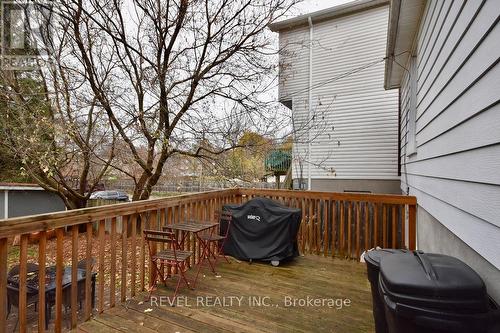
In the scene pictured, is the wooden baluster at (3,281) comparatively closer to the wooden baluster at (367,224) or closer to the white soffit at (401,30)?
the wooden baluster at (367,224)

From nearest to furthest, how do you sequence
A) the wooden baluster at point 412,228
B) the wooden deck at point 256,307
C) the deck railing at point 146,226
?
the deck railing at point 146,226, the wooden deck at point 256,307, the wooden baluster at point 412,228

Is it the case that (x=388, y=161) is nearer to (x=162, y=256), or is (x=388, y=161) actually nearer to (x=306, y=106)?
(x=306, y=106)

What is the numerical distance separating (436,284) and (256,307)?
6.61ft

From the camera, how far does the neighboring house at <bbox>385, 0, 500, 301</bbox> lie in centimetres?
128

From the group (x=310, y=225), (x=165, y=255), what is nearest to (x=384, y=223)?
(x=310, y=225)

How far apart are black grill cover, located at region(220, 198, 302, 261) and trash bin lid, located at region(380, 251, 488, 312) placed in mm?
2612

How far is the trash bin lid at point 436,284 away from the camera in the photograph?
1.20m

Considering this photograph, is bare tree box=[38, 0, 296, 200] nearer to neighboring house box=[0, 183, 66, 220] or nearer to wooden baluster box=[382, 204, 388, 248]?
wooden baluster box=[382, 204, 388, 248]

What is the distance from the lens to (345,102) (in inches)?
337

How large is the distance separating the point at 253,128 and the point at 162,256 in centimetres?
453

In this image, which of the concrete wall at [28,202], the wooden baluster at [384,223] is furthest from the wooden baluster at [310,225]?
the concrete wall at [28,202]

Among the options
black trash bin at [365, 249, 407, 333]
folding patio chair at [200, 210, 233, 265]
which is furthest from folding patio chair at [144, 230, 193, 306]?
black trash bin at [365, 249, 407, 333]

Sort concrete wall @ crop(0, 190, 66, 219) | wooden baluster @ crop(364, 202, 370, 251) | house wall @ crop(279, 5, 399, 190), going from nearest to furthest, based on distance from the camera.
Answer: wooden baluster @ crop(364, 202, 370, 251) → house wall @ crop(279, 5, 399, 190) → concrete wall @ crop(0, 190, 66, 219)

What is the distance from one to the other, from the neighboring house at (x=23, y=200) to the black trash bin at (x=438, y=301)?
46.9 feet
